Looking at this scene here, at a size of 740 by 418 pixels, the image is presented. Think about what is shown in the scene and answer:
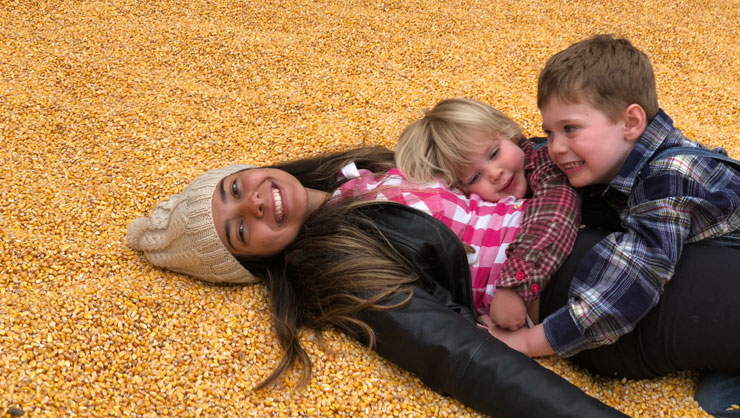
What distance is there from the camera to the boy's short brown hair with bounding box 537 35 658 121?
2.27 m

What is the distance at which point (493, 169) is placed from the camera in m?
2.67

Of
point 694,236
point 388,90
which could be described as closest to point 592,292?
point 694,236

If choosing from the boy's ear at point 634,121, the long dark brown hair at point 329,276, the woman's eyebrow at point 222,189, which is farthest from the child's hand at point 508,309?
the woman's eyebrow at point 222,189

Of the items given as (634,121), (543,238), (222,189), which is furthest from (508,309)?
(222,189)

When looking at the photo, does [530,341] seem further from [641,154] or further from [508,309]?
[641,154]

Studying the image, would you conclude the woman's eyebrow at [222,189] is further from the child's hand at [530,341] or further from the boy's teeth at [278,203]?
the child's hand at [530,341]

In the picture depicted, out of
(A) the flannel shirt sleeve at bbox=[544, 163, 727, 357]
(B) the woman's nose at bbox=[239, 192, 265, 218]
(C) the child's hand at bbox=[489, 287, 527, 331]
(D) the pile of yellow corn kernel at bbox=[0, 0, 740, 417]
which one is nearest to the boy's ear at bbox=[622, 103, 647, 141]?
(A) the flannel shirt sleeve at bbox=[544, 163, 727, 357]

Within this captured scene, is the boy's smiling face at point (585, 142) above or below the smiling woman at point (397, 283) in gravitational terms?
above

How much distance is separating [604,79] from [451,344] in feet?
3.86

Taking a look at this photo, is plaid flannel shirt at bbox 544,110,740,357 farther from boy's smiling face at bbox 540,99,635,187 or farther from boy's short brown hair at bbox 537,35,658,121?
boy's short brown hair at bbox 537,35,658,121

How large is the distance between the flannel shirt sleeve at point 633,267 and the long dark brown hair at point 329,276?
2.09 feet

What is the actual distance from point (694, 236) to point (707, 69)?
10.4 ft

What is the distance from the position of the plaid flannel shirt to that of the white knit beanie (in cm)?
135

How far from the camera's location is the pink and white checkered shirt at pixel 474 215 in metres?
2.46
